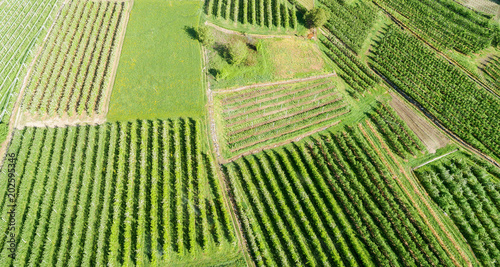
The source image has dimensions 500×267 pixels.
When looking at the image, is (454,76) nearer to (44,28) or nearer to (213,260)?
(213,260)

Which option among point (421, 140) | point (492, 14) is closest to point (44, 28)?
point (421, 140)

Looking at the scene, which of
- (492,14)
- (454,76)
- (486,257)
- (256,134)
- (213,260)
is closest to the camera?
(213,260)

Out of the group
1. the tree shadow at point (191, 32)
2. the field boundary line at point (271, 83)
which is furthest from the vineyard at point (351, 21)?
the tree shadow at point (191, 32)

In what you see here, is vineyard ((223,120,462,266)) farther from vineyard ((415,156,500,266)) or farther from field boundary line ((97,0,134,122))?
field boundary line ((97,0,134,122))

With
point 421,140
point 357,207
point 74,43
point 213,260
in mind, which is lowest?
point 213,260

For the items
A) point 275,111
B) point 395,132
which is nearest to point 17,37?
point 275,111

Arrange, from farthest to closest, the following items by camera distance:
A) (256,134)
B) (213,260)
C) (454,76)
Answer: (454,76), (256,134), (213,260)
